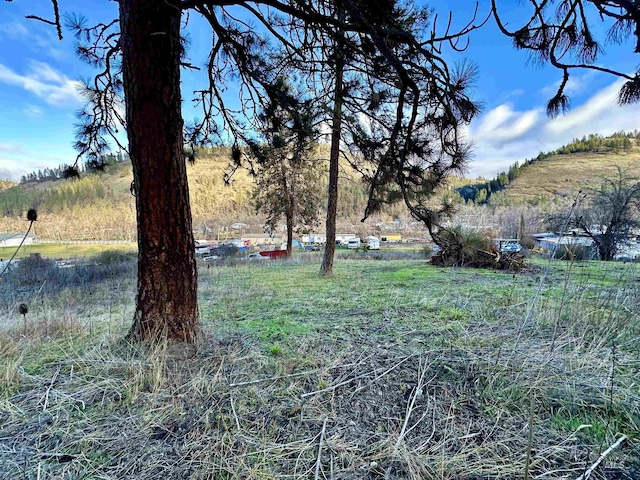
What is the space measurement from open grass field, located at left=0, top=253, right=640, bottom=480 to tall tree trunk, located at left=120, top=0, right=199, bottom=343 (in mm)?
289

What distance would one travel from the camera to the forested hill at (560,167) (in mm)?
45044

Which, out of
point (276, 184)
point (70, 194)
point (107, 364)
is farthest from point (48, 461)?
point (70, 194)

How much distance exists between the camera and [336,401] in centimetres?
136

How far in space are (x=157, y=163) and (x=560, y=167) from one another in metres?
74.7

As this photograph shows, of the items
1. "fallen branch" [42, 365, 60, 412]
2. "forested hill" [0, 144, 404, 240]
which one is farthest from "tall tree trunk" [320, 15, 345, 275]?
"forested hill" [0, 144, 404, 240]

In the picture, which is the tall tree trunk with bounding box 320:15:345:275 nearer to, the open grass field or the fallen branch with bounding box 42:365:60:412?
the open grass field

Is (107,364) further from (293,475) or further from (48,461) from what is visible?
(293,475)

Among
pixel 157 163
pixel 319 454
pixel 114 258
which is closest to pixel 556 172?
pixel 114 258

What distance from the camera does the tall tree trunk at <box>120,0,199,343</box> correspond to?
1.86 metres

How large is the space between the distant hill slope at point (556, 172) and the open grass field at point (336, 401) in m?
43.4

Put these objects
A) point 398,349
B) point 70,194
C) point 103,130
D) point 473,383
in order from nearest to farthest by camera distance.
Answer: point 473,383
point 398,349
point 103,130
point 70,194

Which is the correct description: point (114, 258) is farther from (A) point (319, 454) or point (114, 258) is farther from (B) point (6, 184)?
(B) point (6, 184)

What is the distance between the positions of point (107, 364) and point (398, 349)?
5.66 feet

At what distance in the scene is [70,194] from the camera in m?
42.3
